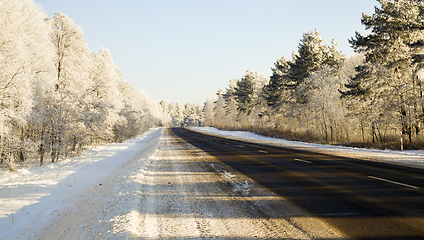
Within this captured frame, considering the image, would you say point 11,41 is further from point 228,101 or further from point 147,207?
point 228,101

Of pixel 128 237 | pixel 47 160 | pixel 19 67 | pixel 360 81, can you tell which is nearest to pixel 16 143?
pixel 19 67

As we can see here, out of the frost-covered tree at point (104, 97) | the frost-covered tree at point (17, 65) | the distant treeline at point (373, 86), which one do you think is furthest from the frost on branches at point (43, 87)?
the distant treeline at point (373, 86)

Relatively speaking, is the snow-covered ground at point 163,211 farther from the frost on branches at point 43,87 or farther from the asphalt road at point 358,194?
the frost on branches at point 43,87

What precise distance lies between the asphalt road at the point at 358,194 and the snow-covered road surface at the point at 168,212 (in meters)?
0.47

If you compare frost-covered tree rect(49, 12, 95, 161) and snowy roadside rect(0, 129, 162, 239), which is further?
frost-covered tree rect(49, 12, 95, 161)

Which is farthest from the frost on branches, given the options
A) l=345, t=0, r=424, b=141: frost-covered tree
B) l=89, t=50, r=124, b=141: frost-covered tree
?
l=345, t=0, r=424, b=141: frost-covered tree

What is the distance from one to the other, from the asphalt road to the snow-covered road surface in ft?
1.56

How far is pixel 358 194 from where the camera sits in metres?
5.57

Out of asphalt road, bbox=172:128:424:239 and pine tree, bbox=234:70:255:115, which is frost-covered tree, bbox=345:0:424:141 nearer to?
asphalt road, bbox=172:128:424:239

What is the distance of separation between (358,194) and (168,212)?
4.88m

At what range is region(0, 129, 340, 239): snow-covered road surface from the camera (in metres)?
4.04

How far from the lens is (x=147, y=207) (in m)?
5.45

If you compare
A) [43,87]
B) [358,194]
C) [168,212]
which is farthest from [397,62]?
A: [43,87]

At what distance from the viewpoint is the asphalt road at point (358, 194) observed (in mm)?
3832
